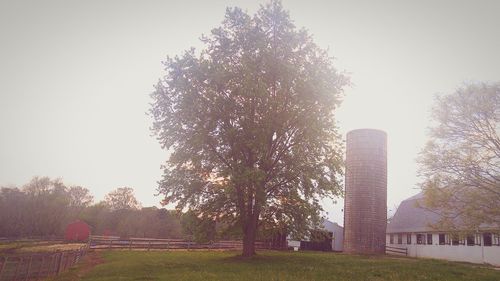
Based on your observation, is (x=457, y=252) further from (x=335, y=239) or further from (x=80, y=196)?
(x=80, y=196)

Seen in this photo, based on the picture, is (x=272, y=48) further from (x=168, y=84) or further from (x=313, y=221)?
(x=313, y=221)

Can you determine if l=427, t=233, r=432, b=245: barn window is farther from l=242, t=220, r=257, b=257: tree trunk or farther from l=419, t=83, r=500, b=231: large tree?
l=242, t=220, r=257, b=257: tree trunk

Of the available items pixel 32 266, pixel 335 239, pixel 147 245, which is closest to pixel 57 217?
pixel 147 245

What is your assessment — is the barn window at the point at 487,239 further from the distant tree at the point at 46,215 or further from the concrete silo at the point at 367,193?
the distant tree at the point at 46,215

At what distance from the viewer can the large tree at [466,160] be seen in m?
24.8

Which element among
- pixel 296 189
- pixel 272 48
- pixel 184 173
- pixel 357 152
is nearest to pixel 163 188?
pixel 184 173

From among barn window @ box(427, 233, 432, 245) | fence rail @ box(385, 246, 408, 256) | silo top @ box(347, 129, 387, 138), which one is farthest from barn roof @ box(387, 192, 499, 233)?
silo top @ box(347, 129, 387, 138)

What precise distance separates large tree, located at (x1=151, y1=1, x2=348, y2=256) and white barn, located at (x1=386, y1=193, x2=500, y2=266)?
30.8 ft

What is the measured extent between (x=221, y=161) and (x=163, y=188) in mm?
4575

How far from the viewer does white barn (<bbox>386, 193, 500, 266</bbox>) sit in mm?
37188

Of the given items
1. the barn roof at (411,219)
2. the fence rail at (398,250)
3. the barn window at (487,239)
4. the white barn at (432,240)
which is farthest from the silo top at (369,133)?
the fence rail at (398,250)

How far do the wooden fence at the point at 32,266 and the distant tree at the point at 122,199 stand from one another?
108 m

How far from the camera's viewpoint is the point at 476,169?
81.7ft

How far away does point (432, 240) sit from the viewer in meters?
46.3
